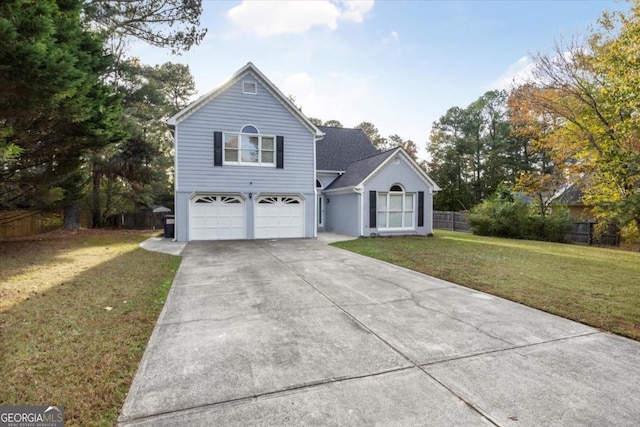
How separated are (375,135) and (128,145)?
31.6 m

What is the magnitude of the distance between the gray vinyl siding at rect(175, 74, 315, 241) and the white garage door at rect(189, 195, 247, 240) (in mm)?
301

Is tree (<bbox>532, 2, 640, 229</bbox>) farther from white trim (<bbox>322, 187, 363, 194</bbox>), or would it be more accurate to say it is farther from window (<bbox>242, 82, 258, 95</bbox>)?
window (<bbox>242, 82, 258, 95</bbox>)

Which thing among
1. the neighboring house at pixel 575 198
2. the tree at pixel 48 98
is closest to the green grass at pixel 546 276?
the tree at pixel 48 98

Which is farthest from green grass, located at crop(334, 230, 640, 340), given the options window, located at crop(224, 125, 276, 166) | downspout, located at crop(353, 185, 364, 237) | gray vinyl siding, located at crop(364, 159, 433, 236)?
window, located at crop(224, 125, 276, 166)

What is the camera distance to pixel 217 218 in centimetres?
1404

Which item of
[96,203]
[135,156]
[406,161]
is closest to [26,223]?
[96,203]

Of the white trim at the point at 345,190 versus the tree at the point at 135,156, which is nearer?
the white trim at the point at 345,190

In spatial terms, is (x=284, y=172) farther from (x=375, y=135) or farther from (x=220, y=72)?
(x=375, y=135)

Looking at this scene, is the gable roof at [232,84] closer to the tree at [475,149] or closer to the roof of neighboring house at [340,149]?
the roof of neighboring house at [340,149]

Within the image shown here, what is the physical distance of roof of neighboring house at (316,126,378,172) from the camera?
19.3m

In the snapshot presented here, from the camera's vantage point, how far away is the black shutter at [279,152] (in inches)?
575

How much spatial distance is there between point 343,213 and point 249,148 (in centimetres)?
585

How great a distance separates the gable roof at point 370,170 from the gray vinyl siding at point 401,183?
227 millimetres

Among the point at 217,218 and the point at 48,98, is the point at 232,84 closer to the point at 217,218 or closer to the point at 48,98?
the point at 217,218
